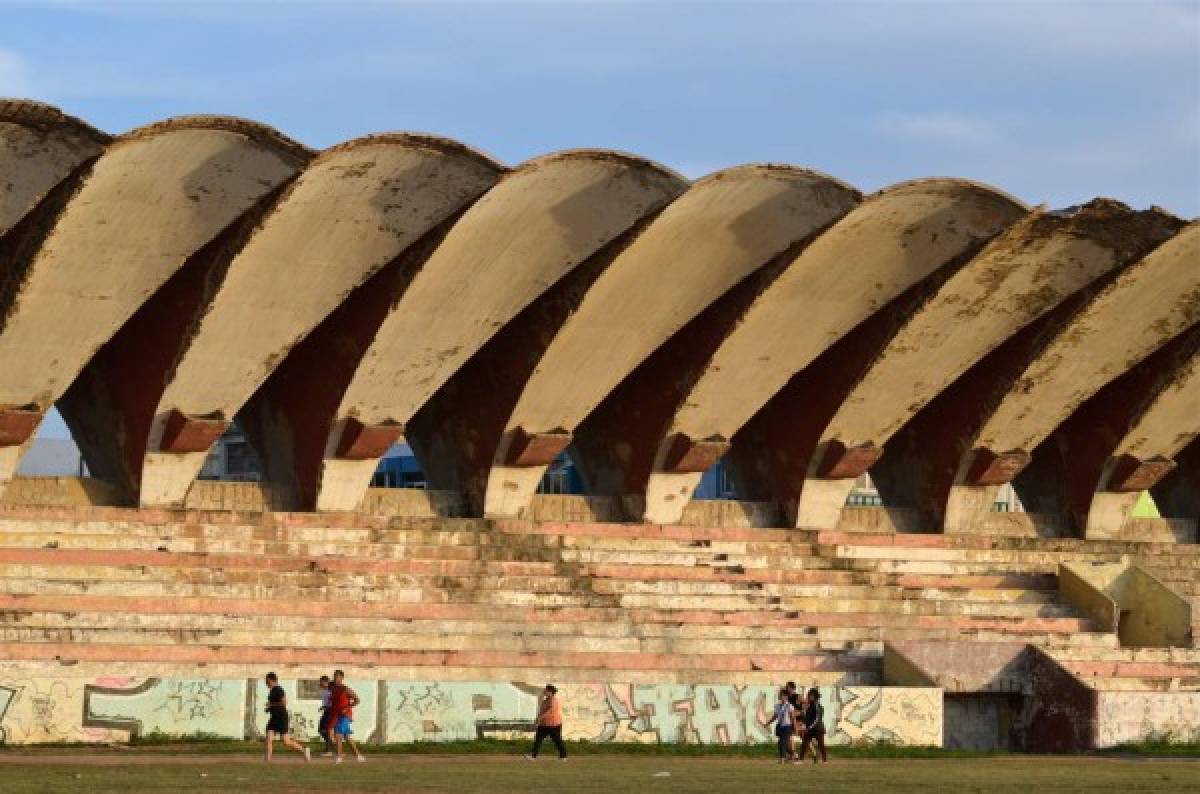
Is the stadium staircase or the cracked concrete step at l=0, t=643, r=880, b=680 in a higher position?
the stadium staircase

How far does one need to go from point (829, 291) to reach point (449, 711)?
37.1ft

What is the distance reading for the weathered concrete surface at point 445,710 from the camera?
103 feet

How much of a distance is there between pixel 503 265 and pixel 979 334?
9.19 meters

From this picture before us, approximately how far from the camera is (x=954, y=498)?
1847 inches

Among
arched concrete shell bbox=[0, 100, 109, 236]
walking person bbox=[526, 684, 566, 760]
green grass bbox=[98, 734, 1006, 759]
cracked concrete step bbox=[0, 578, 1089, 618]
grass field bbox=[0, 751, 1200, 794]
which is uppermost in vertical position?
arched concrete shell bbox=[0, 100, 109, 236]

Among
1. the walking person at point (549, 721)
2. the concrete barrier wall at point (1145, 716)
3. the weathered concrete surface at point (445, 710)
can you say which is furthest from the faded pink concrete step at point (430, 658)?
the walking person at point (549, 721)

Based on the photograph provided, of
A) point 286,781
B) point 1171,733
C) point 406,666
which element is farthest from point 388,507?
point 286,781

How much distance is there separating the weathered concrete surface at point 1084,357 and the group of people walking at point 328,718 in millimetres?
17107

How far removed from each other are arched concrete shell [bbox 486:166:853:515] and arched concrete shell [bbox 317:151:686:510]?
27.7 inches

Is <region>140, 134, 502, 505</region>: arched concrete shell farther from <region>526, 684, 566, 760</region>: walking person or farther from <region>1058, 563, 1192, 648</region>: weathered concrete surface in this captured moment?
<region>1058, 563, 1192, 648</region>: weathered concrete surface

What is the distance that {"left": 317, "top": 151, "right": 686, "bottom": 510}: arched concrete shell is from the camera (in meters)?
37.4

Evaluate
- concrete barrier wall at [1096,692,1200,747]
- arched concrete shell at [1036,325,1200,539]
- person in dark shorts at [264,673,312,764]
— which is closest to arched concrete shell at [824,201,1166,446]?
arched concrete shell at [1036,325,1200,539]

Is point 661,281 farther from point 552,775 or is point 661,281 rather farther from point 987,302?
point 552,775

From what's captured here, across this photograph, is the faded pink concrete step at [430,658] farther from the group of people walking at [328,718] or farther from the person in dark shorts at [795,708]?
the person in dark shorts at [795,708]
